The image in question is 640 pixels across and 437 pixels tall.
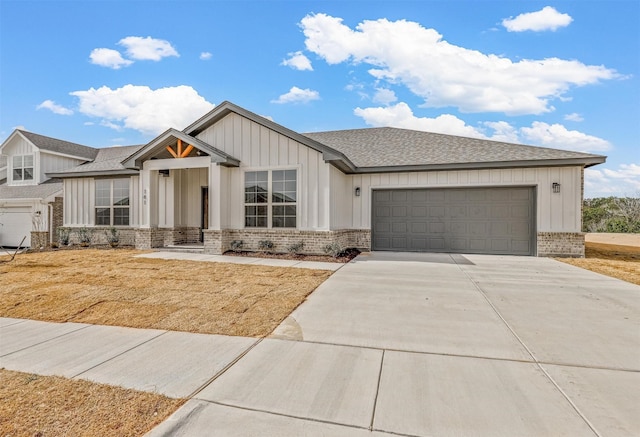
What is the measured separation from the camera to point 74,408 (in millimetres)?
2412

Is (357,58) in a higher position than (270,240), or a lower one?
higher

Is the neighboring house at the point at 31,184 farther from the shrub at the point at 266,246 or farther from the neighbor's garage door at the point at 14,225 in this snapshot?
the shrub at the point at 266,246

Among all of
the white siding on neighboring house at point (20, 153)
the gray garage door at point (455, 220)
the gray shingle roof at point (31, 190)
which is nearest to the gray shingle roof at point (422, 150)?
the gray garage door at point (455, 220)

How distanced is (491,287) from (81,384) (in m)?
6.87

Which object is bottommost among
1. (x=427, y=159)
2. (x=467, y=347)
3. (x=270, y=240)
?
(x=467, y=347)

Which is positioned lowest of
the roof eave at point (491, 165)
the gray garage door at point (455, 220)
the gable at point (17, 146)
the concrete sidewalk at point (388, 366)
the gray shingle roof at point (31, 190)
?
the concrete sidewalk at point (388, 366)

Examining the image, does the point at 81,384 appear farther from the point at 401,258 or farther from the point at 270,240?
the point at 401,258

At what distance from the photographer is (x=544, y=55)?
12.0 metres

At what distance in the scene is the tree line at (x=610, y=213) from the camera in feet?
78.8

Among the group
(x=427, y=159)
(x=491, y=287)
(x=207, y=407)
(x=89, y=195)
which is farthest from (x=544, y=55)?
(x=89, y=195)

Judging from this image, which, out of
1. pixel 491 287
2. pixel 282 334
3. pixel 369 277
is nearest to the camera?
pixel 282 334

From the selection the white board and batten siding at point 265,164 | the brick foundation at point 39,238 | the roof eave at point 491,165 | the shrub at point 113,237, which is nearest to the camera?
the roof eave at point 491,165

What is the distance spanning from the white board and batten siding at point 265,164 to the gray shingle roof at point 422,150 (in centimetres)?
258

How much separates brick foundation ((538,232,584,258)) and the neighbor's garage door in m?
23.0
